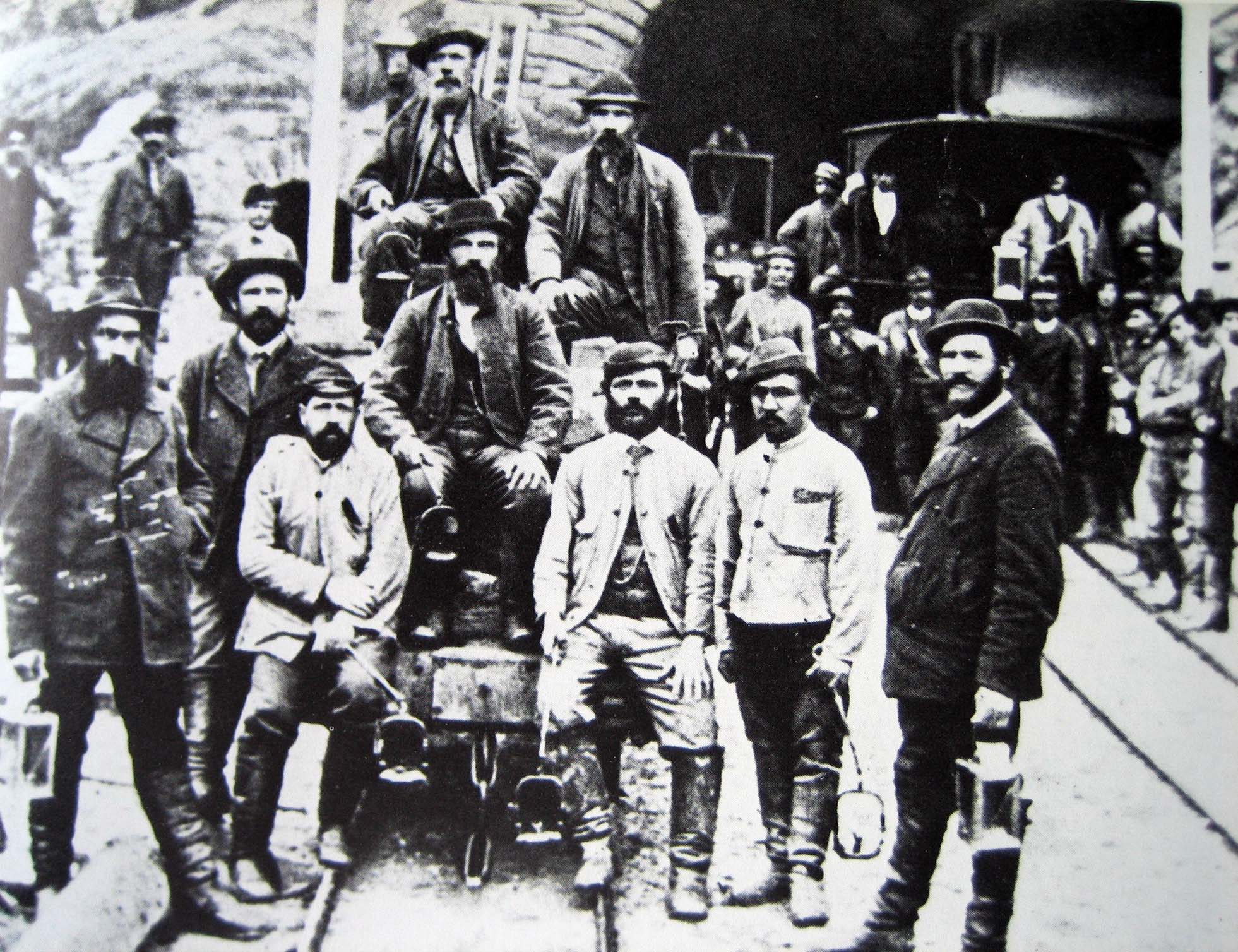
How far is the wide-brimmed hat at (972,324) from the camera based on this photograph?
3.36m

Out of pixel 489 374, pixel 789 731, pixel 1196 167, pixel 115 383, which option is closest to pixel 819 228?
pixel 489 374

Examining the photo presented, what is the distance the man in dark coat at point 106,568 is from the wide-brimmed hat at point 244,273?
0.35 m

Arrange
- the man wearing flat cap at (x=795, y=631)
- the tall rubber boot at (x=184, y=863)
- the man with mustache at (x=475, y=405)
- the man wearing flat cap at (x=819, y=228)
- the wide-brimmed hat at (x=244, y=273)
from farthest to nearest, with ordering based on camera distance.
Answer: the man wearing flat cap at (x=819, y=228) < the wide-brimmed hat at (x=244, y=273) < the man with mustache at (x=475, y=405) < the man wearing flat cap at (x=795, y=631) < the tall rubber boot at (x=184, y=863)

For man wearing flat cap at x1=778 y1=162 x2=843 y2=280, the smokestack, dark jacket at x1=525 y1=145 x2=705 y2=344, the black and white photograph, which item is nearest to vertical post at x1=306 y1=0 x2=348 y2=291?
the black and white photograph

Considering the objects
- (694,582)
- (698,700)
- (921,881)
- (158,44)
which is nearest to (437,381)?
(694,582)

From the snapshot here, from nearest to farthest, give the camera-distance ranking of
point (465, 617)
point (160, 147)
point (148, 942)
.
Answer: point (148, 942) < point (465, 617) < point (160, 147)

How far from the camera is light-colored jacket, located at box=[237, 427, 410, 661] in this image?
10.4ft

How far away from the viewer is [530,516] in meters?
3.27

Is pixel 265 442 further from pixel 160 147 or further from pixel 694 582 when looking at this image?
pixel 694 582

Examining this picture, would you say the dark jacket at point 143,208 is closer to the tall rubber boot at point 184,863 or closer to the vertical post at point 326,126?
the vertical post at point 326,126

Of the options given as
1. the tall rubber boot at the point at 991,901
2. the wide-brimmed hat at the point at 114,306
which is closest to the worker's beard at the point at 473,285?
the wide-brimmed hat at the point at 114,306

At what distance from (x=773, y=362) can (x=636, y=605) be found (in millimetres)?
861

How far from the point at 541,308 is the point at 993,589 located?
1623 millimetres

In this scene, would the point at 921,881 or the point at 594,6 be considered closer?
the point at 921,881
